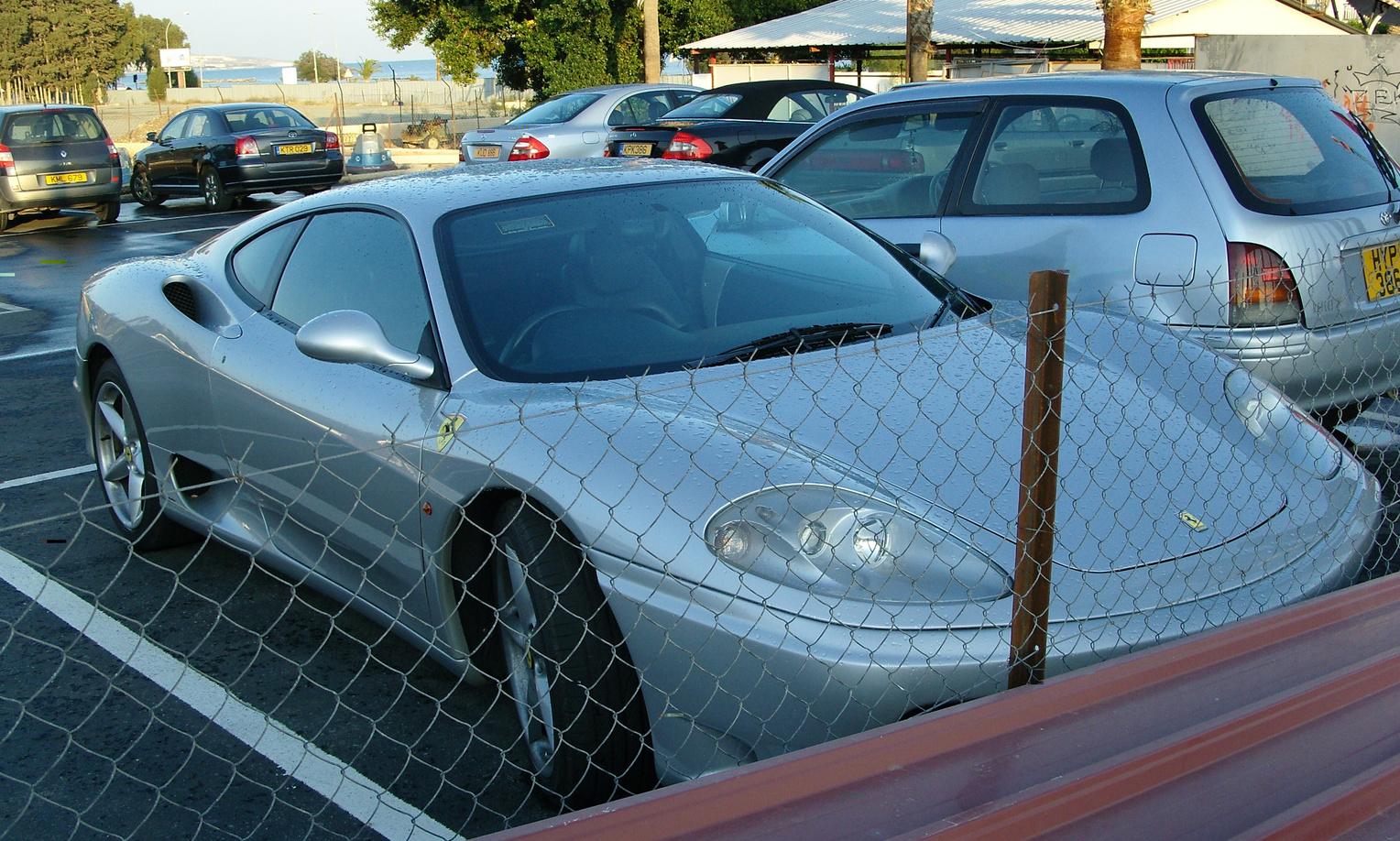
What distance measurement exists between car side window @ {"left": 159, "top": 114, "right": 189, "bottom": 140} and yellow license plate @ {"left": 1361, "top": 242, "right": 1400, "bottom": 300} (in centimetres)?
1583

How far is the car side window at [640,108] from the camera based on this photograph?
13.5m

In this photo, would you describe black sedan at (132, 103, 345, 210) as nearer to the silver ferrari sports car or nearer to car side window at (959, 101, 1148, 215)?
the silver ferrari sports car

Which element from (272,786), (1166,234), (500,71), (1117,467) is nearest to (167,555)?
(272,786)

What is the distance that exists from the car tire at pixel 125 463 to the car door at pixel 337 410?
2.22 feet

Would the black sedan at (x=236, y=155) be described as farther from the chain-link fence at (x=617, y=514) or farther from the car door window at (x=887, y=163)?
the chain-link fence at (x=617, y=514)

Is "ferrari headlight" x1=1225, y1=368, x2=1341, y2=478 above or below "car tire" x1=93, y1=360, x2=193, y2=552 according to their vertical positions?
above

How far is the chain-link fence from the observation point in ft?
7.78

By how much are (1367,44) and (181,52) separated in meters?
76.9

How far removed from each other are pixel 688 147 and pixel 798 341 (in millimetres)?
7655

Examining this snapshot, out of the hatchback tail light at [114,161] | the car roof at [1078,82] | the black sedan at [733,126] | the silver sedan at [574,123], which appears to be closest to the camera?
the car roof at [1078,82]

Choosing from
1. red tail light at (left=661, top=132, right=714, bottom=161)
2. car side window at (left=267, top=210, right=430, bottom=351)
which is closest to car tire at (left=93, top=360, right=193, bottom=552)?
car side window at (left=267, top=210, right=430, bottom=351)

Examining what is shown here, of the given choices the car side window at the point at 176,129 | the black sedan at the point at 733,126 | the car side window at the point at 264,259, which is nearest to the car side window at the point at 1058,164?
the car side window at the point at 264,259

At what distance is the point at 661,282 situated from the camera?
11.1ft

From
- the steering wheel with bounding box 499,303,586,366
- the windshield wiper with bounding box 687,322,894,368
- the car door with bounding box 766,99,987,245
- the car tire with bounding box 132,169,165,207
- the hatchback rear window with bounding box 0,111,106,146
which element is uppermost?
the car door with bounding box 766,99,987,245
